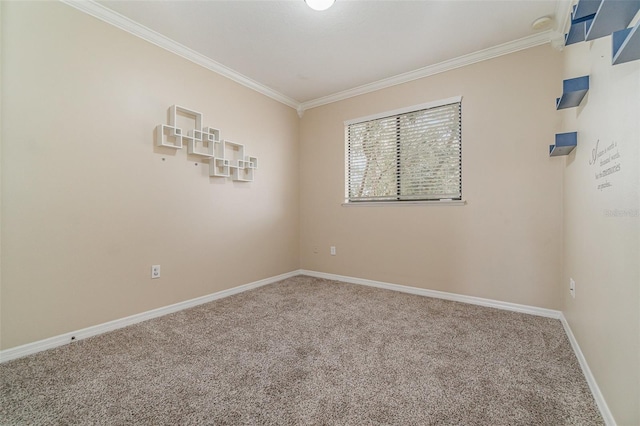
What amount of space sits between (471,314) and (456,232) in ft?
2.69

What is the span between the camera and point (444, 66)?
9.45 feet

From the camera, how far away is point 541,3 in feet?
6.71

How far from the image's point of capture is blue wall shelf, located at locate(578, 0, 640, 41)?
0.98 meters

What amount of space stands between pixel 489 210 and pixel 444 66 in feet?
5.24

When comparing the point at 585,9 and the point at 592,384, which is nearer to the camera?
the point at 585,9

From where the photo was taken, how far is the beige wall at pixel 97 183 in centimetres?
176

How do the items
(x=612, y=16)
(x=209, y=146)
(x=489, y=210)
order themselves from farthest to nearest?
(x=209, y=146) < (x=489, y=210) < (x=612, y=16)

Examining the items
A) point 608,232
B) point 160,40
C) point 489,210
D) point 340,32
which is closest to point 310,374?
point 608,232

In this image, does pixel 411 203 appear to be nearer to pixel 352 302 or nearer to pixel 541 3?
pixel 352 302

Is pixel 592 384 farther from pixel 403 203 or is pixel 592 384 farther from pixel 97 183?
pixel 97 183

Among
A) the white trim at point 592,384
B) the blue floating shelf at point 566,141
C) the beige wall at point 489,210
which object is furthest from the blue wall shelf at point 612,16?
the white trim at point 592,384

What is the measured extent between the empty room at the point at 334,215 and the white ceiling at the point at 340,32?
0.02 metres

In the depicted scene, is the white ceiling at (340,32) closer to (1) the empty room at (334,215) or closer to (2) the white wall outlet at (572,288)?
(1) the empty room at (334,215)

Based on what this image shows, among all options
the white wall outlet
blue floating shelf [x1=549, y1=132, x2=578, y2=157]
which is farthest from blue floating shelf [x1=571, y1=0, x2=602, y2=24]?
the white wall outlet
